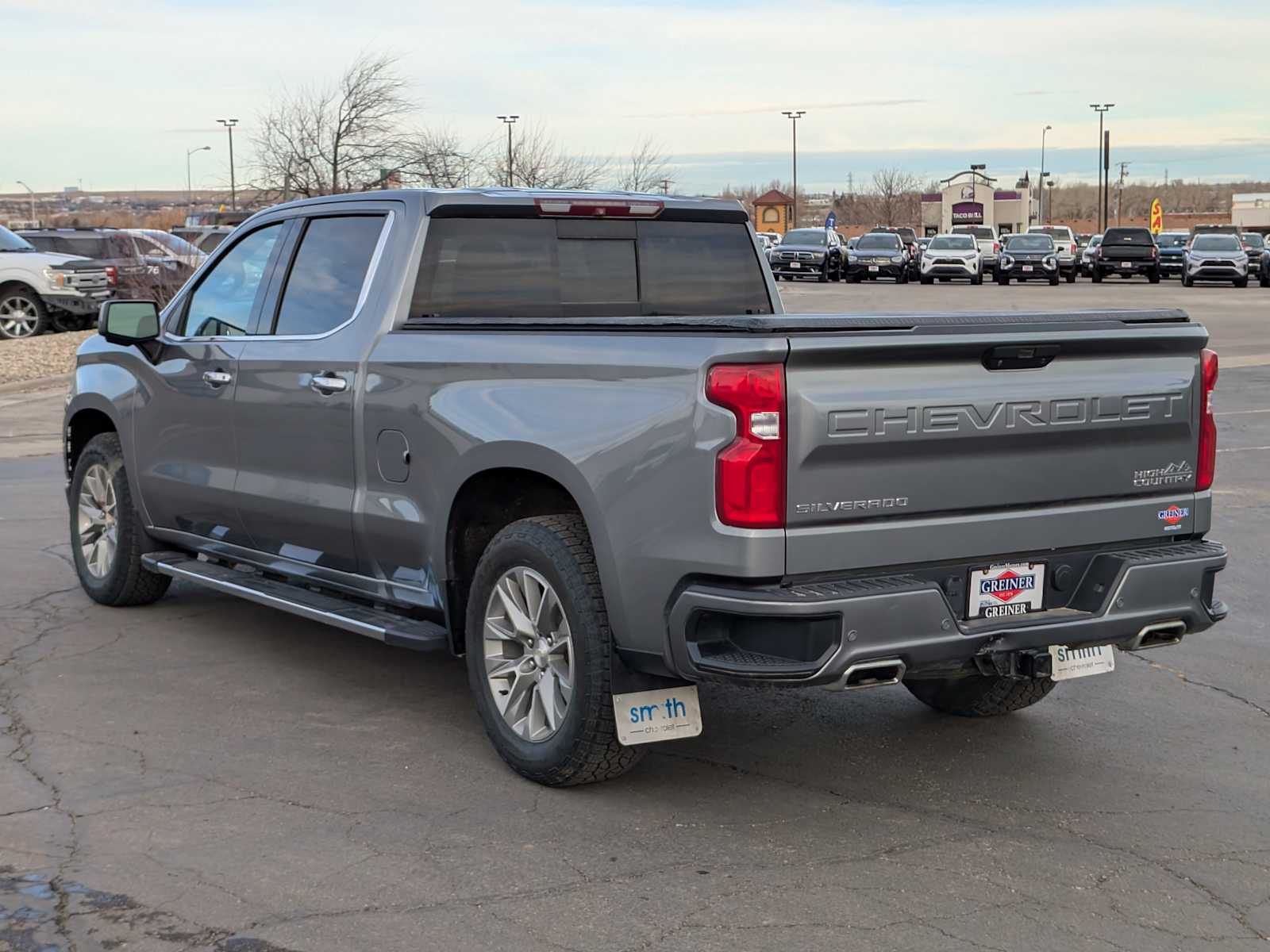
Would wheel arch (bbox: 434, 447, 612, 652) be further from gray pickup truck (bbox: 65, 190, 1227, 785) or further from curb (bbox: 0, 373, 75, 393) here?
curb (bbox: 0, 373, 75, 393)

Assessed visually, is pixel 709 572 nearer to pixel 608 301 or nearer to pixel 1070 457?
pixel 1070 457

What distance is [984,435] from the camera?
181 inches

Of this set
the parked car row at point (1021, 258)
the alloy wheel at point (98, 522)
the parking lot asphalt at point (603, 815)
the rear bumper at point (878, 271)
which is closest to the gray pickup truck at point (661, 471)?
the parking lot asphalt at point (603, 815)

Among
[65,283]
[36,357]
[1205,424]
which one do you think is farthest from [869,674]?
[65,283]

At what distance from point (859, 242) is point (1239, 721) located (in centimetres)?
4638

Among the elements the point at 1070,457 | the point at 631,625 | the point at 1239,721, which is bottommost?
the point at 1239,721

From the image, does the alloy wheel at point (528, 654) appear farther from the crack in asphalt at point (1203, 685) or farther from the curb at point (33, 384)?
the curb at point (33, 384)

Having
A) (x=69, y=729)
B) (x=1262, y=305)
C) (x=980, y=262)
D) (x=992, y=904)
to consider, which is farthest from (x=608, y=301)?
(x=980, y=262)

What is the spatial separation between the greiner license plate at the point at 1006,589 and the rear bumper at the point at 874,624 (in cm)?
3

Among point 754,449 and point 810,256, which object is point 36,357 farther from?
point 810,256

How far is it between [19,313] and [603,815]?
887 inches

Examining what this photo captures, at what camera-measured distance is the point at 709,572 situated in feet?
14.4

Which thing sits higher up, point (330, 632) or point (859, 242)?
point (859, 242)

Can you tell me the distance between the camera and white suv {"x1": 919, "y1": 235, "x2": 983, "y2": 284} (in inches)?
1866
